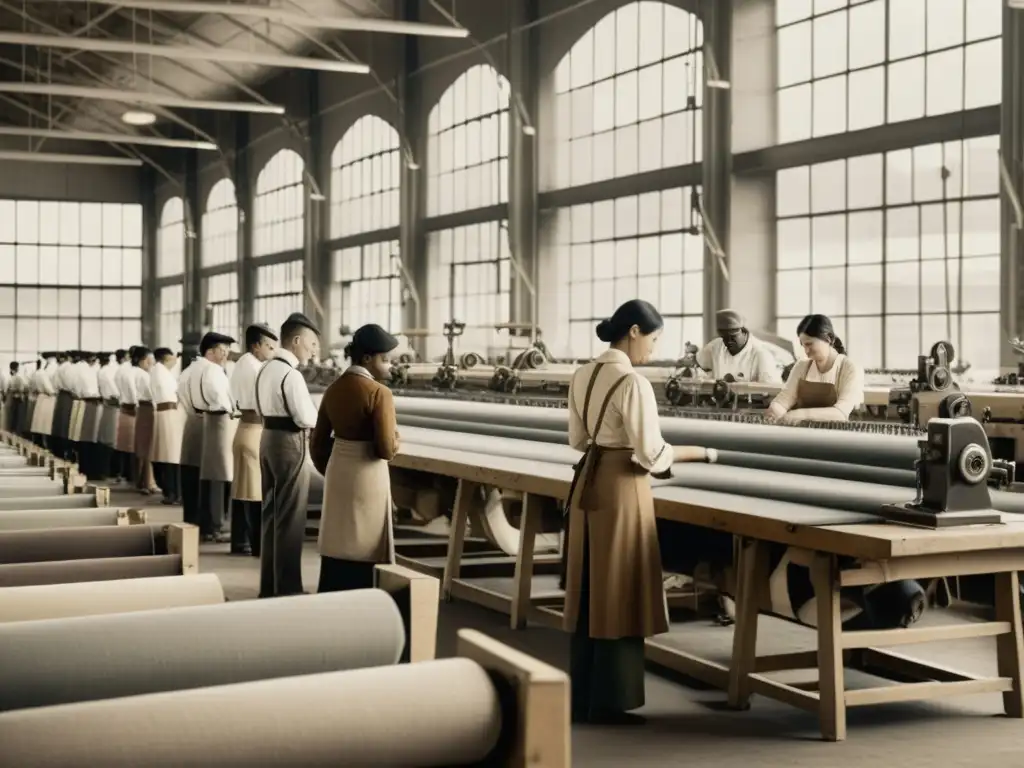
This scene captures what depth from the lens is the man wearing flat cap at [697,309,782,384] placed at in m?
7.20

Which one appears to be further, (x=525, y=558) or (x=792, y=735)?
(x=525, y=558)

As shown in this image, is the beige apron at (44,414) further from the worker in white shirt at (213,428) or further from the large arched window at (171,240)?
the large arched window at (171,240)

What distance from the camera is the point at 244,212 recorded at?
2259 cm

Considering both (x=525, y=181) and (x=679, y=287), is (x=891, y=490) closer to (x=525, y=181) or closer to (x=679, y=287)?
(x=679, y=287)

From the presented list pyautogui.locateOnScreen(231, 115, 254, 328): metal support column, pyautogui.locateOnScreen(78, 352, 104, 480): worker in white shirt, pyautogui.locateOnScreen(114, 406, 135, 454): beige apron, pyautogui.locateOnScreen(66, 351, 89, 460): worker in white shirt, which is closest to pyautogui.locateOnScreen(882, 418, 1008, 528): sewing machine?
pyautogui.locateOnScreen(114, 406, 135, 454): beige apron

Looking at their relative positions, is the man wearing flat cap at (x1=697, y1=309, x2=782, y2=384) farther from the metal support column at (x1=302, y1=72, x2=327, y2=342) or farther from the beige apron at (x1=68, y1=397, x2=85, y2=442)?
the metal support column at (x1=302, y1=72, x2=327, y2=342)

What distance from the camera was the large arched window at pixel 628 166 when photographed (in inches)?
493

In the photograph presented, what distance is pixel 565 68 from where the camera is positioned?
14.1m

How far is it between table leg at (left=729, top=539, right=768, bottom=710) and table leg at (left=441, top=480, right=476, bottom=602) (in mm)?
2073

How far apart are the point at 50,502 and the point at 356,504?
148cm

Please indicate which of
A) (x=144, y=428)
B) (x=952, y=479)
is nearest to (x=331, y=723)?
(x=952, y=479)

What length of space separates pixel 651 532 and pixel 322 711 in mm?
2957

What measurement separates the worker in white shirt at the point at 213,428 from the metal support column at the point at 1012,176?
5.28 meters

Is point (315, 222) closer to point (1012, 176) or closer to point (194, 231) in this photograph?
point (194, 231)
